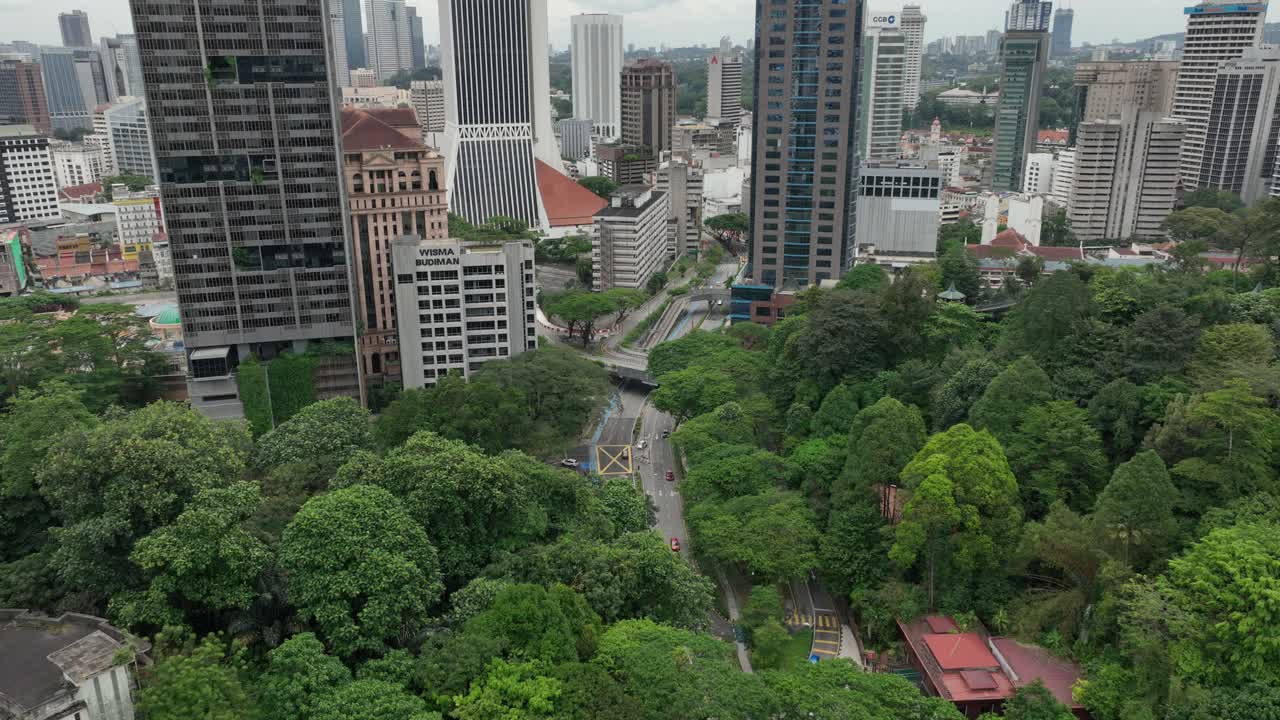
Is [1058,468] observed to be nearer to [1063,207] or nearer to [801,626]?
[801,626]

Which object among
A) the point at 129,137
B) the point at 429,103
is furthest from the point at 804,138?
the point at 429,103

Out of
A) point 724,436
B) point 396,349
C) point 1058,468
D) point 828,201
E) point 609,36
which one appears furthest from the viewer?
point 609,36

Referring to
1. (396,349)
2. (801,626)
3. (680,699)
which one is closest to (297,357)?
(396,349)

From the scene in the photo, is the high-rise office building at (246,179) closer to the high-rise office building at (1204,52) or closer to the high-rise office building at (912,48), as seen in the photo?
the high-rise office building at (1204,52)

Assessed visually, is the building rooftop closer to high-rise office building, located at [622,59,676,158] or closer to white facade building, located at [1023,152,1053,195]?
white facade building, located at [1023,152,1053,195]

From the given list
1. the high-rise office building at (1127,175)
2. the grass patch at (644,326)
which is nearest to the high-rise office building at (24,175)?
the grass patch at (644,326)
